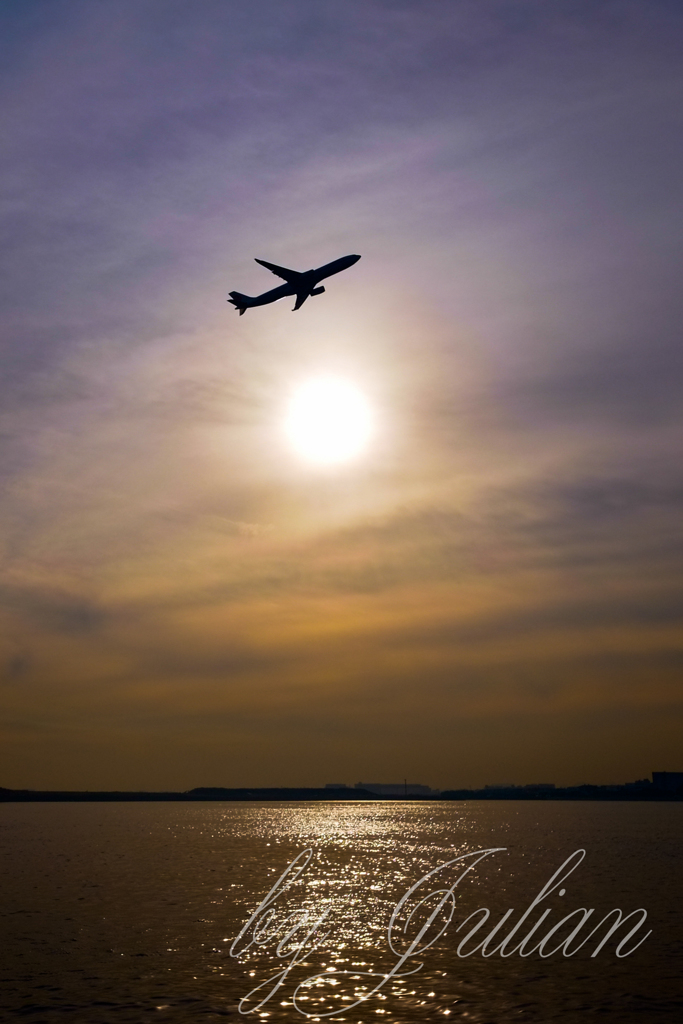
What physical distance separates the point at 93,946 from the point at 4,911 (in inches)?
691

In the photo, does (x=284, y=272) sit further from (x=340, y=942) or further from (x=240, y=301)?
(x=340, y=942)

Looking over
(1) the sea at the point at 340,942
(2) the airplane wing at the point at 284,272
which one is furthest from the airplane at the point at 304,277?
(1) the sea at the point at 340,942

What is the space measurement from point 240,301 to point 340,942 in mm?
110758

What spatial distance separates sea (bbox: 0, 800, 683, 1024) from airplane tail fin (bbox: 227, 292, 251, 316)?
271 ft

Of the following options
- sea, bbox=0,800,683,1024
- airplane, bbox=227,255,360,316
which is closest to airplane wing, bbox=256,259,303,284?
airplane, bbox=227,255,360,316

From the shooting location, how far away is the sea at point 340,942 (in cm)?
4181

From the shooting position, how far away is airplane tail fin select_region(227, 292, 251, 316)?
147438mm

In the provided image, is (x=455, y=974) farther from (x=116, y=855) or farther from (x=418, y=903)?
(x=116, y=855)

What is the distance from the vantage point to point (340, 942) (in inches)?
2224

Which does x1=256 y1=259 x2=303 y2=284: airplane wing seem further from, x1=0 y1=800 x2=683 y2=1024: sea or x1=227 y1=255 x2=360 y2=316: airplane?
x1=0 y1=800 x2=683 y2=1024: sea

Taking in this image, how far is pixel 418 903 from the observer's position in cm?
7569

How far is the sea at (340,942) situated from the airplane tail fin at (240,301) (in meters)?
82.6

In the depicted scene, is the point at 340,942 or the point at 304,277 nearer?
the point at 340,942

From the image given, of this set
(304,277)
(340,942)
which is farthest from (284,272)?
(340,942)
